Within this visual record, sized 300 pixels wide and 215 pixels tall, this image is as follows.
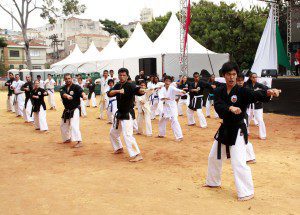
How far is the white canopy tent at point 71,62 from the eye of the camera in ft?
121

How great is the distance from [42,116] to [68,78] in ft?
10.7

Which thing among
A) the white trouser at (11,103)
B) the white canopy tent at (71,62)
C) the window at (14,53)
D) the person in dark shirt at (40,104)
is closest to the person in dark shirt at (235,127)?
the person in dark shirt at (40,104)

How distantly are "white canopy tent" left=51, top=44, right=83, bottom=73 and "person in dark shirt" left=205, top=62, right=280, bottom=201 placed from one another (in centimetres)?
3186

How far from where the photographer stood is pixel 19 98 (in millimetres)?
15359

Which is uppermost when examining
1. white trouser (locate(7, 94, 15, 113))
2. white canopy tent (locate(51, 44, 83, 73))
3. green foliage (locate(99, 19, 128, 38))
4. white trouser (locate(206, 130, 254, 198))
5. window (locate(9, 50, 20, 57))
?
green foliage (locate(99, 19, 128, 38))

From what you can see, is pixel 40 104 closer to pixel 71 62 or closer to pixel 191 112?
pixel 191 112

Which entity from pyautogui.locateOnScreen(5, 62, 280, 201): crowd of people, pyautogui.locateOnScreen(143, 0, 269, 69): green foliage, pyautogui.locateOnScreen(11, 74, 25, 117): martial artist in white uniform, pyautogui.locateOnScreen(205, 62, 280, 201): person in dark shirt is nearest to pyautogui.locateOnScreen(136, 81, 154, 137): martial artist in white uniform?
pyautogui.locateOnScreen(5, 62, 280, 201): crowd of people

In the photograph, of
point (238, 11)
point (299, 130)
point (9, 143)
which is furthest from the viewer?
point (238, 11)

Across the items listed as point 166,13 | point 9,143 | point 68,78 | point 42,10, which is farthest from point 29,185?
point 166,13

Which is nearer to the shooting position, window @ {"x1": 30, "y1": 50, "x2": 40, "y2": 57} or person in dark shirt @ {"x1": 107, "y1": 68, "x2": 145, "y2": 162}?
person in dark shirt @ {"x1": 107, "y1": 68, "x2": 145, "y2": 162}

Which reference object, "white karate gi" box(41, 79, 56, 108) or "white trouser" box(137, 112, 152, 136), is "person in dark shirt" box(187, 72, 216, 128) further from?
"white karate gi" box(41, 79, 56, 108)

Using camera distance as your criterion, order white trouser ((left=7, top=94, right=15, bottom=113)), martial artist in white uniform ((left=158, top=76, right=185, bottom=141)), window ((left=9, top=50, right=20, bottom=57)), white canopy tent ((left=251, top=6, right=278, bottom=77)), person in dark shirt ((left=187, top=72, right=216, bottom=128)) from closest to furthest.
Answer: martial artist in white uniform ((left=158, top=76, right=185, bottom=141))
person in dark shirt ((left=187, top=72, right=216, bottom=128))
white canopy tent ((left=251, top=6, right=278, bottom=77))
white trouser ((left=7, top=94, right=15, bottom=113))
window ((left=9, top=50, right=20, bottom=57))

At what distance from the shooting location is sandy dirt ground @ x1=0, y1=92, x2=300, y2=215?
471 centimetres

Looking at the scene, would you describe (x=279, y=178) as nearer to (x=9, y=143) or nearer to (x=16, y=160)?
(x=16, y=160)
